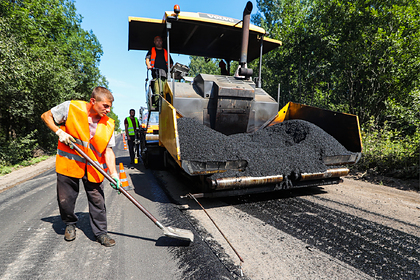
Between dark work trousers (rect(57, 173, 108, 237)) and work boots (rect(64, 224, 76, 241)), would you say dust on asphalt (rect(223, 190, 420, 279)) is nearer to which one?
dark work trousers (rect(57, 173, 108, 237))

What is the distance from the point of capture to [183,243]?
2172 mm

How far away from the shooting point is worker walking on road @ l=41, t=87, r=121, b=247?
2.15m

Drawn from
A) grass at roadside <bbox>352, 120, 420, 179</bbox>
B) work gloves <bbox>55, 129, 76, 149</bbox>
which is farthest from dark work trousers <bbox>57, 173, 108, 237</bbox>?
grass at roadside <bbox>352, 120, 420, 179</bbox>

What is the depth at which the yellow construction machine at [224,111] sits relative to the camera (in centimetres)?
288

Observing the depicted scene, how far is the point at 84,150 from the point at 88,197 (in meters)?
0.50

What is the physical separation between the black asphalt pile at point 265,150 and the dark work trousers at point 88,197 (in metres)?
1.08

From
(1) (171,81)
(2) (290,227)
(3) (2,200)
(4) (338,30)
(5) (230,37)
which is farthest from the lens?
(4) (338,30)

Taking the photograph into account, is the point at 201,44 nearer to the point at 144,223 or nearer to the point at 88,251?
the point at 144,223

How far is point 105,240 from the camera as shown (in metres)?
2.18

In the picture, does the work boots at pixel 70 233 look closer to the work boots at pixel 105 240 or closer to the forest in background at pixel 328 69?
the work boots at pixel 105 240

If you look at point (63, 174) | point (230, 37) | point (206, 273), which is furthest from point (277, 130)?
point (63, 174)

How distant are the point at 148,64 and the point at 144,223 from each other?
3935 millimetres

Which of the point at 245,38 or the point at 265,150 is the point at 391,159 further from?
the point at 245,38

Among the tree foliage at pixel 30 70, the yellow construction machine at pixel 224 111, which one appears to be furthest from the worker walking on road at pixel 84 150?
the tree foliage at pixel 30 70
